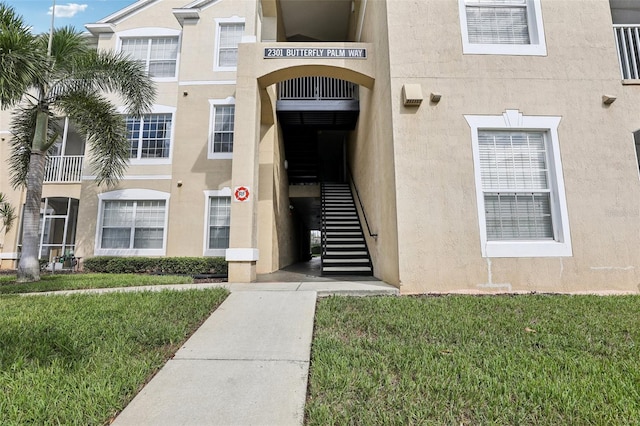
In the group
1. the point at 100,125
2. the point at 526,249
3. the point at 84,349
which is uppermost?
the point at 100,125

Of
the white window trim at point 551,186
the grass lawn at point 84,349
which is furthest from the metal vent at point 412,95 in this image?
the grass lawn at point 84,349

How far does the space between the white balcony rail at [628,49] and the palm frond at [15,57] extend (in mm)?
11694

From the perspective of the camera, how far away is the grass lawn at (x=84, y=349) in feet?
6.83

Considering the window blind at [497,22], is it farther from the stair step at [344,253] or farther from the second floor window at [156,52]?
the second floor window at [156,52]

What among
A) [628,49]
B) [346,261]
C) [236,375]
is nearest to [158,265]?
[346,261]

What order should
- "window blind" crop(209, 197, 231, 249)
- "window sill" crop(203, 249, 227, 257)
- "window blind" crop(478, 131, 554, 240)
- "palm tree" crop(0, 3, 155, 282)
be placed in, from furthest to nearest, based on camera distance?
"window blind" crop(209, 197, 231, 249) → "window sill" crop(203, 249, 227, 257) → "palm tree" crop(0, 3, 155, 282) → "window blind" crop(478, 131, 554, 240)

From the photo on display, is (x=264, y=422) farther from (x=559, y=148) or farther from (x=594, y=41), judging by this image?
(x=594, y=41)

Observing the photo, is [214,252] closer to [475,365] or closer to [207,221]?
[207,221]

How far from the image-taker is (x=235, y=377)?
2.58 metres

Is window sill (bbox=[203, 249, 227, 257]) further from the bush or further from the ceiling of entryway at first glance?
the ceiling of entryway

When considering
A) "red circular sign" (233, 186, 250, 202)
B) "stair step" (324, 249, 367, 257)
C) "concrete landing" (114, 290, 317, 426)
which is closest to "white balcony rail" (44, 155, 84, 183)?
"red circular sign" (233, 186, 250, 202)

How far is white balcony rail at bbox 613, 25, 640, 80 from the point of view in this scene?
622 cm

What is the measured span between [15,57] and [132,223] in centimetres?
583

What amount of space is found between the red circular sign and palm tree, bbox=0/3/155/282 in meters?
4.52
